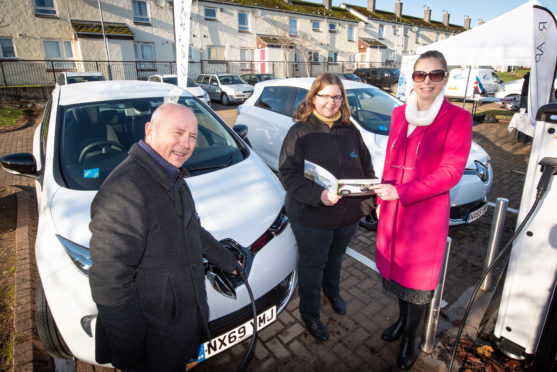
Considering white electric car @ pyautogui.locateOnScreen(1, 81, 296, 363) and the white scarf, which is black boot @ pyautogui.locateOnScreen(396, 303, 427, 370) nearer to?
white electric car @ pyautogui.locateOnScreen(1, 81, 296, 363)

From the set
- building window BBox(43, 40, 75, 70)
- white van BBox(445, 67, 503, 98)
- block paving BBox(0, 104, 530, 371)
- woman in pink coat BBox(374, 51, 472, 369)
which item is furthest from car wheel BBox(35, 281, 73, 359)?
building window BBox(43, 40, 75, 70)

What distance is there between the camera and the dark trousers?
2301 millimetres

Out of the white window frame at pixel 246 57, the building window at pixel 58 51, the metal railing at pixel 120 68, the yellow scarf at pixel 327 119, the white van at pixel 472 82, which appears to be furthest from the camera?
the white window frame at pixel 246 57

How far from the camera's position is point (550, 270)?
2.01 m

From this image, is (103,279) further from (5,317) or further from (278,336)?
(5,317)

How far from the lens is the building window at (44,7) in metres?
20.1

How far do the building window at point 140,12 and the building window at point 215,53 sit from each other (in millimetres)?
5060

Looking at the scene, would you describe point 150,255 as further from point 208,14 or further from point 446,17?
point 446,17

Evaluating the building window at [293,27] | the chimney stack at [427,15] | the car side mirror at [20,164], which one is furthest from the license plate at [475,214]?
the chimney stack at [427,15]

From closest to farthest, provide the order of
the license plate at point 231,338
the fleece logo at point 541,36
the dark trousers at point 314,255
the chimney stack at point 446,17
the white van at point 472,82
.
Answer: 1. the license plate at point 231,338
2. the dark trousers at point 314,255
3. the fleece logo at point 541,36
4. the white van at point 472,82
5. the chimney stack at point 446,17

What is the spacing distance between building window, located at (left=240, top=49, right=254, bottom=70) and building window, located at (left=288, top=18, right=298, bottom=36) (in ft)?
16.8

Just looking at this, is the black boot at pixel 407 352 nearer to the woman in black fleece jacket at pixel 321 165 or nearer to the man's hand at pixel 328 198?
the woman in black fleece jacket at pixel 321 165

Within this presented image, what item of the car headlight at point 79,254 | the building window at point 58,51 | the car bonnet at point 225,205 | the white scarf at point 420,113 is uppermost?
the building window at point 58,51

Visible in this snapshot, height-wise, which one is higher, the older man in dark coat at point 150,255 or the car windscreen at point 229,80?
the car windscreen at point 229,80
